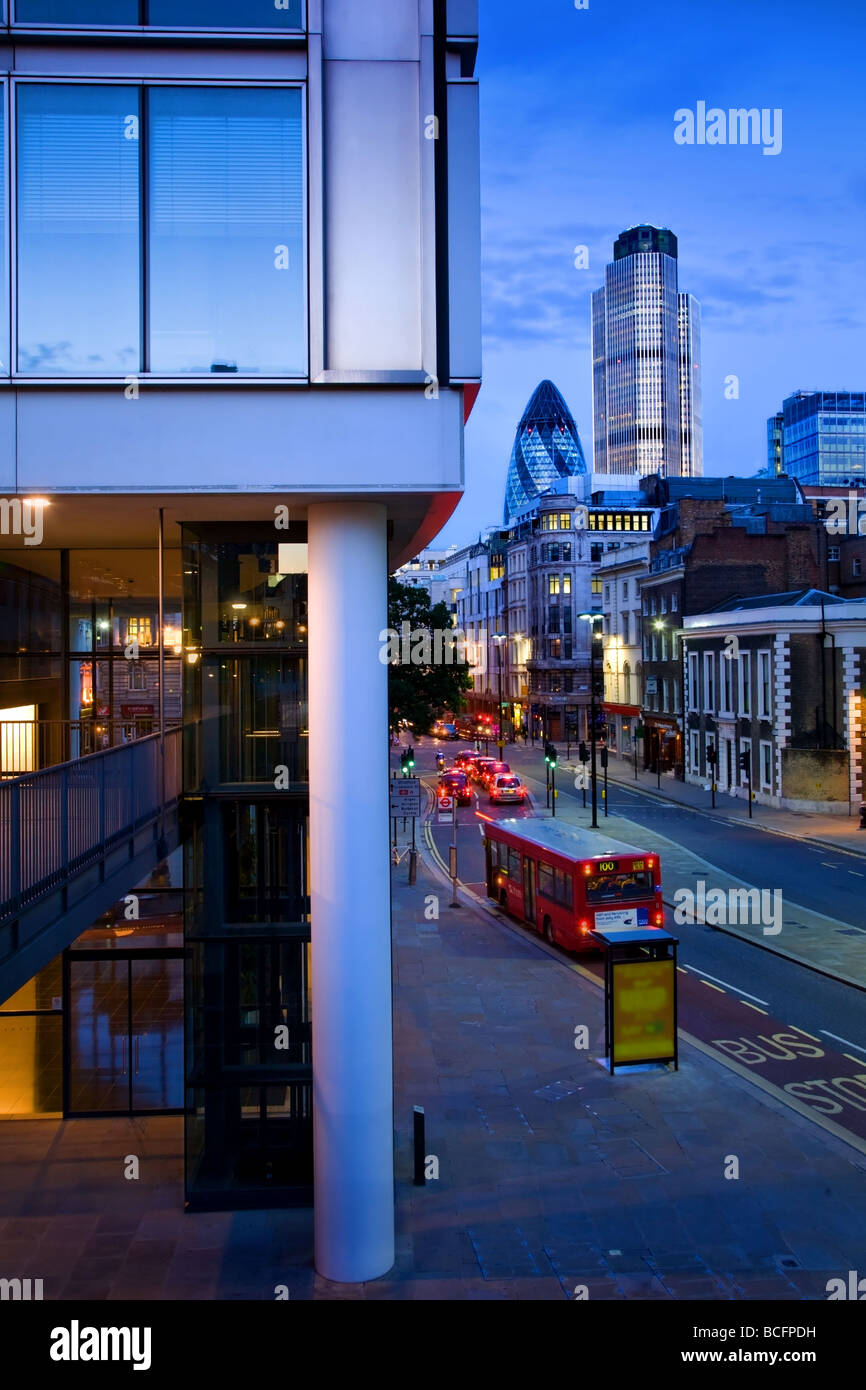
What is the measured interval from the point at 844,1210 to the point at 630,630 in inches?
2364

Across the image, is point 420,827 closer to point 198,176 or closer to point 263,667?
point 263,667

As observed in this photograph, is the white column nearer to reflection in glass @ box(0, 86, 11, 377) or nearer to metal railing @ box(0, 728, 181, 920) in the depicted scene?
metal railing @ box(0, 728, 181, 920)

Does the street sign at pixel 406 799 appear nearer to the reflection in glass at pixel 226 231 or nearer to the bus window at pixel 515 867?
the bus window at pixel 515 867

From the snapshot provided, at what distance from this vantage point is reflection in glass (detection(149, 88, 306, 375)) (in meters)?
9.30

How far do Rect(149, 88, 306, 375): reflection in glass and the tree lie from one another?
31.2m

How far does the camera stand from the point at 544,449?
172125mm

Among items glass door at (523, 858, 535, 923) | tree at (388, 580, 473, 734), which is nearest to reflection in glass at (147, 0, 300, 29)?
glass door at (523, 858, 535, 923)

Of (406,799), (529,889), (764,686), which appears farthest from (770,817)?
(406,799)

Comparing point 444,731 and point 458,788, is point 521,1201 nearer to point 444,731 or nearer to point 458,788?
point 458,788

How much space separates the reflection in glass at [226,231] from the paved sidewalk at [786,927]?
51.0ft

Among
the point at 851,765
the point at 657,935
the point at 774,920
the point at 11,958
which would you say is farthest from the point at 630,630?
the point at 11,958

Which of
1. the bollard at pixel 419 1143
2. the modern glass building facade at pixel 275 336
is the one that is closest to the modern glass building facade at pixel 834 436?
the bollard at pixel 419 1143

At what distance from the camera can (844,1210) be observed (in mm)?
10875

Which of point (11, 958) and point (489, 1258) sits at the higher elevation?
point (11, 958)
